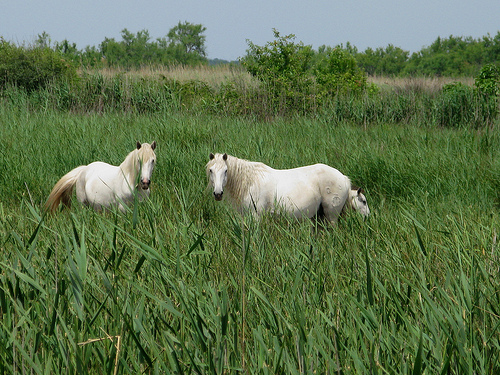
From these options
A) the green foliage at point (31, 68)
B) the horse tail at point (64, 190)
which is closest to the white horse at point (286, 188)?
the horse tail at point (64, 190)

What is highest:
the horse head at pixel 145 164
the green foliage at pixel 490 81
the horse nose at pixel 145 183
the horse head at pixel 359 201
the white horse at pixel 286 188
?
the green foliage at pixel 490 81

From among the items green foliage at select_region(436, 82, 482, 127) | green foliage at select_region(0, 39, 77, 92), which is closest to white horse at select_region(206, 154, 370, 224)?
green foliage at select_region(436, 82, 482, 127)

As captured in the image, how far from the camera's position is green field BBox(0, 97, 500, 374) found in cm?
138

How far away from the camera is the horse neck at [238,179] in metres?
4.44

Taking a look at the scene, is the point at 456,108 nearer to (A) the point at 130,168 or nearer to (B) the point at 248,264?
(A) the point at 130,168

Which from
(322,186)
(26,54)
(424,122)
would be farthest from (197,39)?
(322,186)

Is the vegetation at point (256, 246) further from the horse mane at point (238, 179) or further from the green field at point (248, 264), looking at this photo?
the horse mane at point (238, 179)

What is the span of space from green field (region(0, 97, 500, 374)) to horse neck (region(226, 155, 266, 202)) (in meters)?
0.32

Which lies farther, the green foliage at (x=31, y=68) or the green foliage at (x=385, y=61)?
the green foliage at (x=385, y=61)

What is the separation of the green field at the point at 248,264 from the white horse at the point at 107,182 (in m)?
0.26

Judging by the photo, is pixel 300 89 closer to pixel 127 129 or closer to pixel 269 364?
pixel 127 129

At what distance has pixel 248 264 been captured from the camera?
2.35 m

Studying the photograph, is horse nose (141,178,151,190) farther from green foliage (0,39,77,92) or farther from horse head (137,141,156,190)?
green foliage (0,39,77,92)

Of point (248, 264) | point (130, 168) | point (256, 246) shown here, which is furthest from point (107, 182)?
point (248, 264)
